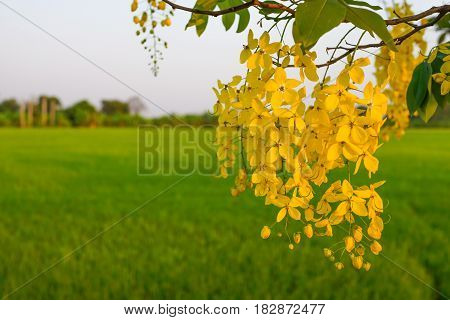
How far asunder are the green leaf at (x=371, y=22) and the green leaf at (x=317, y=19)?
0.02 meters

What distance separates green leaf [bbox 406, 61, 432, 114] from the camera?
0.99 metres

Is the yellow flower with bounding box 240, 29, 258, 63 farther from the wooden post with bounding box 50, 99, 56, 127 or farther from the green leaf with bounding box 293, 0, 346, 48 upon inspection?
the wooden post with bounding box 50, 99, 56, 127

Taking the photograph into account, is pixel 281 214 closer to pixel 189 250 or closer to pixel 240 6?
pixel 240 6

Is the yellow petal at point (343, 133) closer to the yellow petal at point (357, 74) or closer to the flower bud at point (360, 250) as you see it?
the yellow petal at point (357, 74)

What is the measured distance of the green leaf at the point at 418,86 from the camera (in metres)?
0.99

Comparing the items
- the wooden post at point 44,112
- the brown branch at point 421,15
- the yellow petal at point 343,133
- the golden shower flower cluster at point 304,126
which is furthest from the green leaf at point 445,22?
the wooden post at point 44,112

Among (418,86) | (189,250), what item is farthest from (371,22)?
(189,250)

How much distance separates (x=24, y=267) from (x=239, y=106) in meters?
2.45

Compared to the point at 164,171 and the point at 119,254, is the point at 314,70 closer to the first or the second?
the point at 119,254

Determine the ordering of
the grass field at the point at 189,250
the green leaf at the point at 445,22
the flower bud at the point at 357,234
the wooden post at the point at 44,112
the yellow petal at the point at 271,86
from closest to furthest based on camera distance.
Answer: the yellow petal at the point at 271,86 → the flower bud at the point at 357,234 → the green leaf at the point at 445,22 → the grass field at the point at 189,250 → the wooden post at the point at 44,112

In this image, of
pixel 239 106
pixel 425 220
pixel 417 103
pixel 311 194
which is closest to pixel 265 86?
pixel 239 106

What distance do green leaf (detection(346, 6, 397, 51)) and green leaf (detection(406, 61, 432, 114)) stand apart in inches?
14.7

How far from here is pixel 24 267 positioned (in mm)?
2816

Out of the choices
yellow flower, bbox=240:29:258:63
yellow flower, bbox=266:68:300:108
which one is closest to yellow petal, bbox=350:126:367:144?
yellow flower, bbox=266:68:300:108
